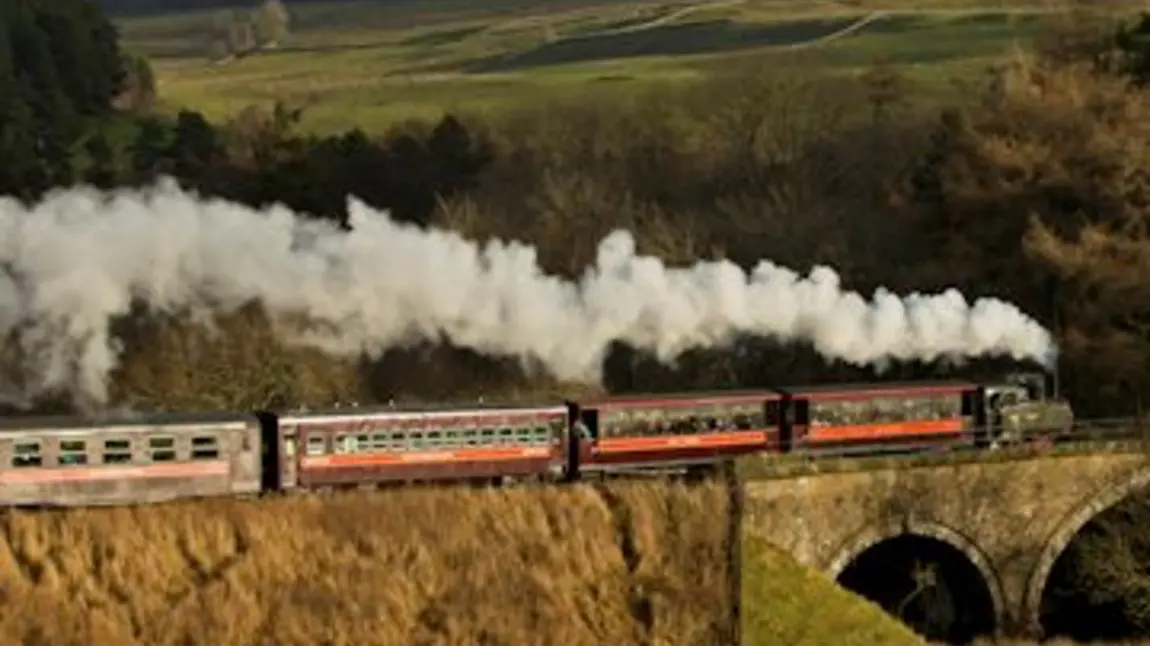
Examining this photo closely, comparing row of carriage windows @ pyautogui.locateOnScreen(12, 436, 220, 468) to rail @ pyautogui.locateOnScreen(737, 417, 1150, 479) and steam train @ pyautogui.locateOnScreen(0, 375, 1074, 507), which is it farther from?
rail @ pyautogui.locateOnScreen(737, 417, 1150, 479)

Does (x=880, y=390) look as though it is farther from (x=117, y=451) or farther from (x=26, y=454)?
(x=26, y=454)

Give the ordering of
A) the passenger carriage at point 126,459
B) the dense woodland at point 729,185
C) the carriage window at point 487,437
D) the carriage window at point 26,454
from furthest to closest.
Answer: the dense woodland at point 729,185 < the carriage window at point 487,437 < the passenger carriage at point 126,459 < the carriage window at point 26,454

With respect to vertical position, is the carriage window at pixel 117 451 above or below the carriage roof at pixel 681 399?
below

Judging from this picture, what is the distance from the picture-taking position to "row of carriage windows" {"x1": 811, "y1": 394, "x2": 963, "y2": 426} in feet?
190

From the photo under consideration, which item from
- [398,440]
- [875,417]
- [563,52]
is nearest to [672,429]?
[875,417]

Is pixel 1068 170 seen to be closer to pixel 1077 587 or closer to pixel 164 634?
pixel 1077 587

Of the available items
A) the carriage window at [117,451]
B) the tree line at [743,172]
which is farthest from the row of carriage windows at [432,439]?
the tree line at [743,172]

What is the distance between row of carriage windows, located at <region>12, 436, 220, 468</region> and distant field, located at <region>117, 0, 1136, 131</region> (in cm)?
6990

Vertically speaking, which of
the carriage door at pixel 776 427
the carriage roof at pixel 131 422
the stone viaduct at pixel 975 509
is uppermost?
the carriage roof at pixel 131 422

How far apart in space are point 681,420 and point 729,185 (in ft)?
140

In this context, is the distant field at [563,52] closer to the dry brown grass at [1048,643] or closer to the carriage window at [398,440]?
the dry brown grass at [1048,643]

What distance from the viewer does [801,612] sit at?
52250 mm

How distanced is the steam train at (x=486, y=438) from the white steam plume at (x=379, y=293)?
10.5 ft

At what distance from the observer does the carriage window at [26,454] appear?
1907 inches
